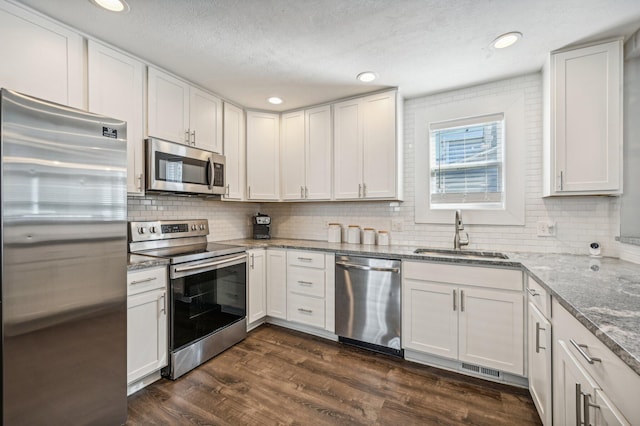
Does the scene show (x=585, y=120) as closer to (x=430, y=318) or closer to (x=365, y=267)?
(x=430, y=318)

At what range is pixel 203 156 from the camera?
275cm

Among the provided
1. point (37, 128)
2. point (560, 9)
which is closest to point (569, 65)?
point (560, 9)

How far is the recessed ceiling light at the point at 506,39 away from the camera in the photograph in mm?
1937

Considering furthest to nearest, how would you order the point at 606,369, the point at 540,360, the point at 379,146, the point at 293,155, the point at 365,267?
the point at 293,155 < the point at 379,146 < the point at 365,267 < the point at 540,360 < the point at 606,369

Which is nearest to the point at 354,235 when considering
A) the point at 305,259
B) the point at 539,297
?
the point at 305,259

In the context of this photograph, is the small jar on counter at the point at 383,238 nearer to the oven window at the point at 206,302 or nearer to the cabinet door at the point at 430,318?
the cabinet door at the point at 430,318

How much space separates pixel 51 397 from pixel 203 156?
198cm

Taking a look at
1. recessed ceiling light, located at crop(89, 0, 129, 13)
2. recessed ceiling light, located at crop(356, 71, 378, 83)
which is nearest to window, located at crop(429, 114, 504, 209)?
recessed ceiling light, located at crop(356, 71, 378, 83)

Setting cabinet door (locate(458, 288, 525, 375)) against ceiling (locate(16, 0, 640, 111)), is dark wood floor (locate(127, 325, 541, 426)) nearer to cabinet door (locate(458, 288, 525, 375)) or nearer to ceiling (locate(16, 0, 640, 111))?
cabinet door (locate(458, 288, 525, 375))

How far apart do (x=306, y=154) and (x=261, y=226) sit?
1.05 meters

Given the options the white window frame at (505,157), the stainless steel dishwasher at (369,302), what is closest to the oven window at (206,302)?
the stainless steel dishwasher at (369,302)

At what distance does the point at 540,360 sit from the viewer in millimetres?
1635

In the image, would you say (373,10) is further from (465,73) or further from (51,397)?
(51,397)

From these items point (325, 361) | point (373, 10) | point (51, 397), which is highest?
point (373, 10)
